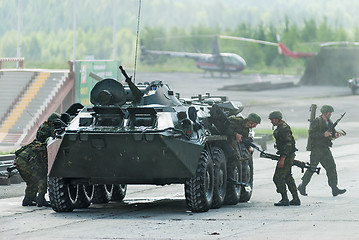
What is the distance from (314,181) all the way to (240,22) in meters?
81.6

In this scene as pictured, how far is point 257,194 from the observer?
2205 cm

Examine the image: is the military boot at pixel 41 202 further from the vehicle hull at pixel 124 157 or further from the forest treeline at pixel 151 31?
the forest treeline at pixel 151 31

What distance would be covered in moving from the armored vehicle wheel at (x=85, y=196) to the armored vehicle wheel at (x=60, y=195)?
2.09 ft

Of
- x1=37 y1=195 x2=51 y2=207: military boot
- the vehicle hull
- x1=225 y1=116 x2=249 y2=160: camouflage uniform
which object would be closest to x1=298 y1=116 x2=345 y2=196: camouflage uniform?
x1=225 y1=116 x2=249 y2=160: camouflage uniform

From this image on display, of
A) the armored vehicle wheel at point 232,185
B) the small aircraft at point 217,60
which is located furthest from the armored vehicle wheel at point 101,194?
the small aircraft at point 217,60

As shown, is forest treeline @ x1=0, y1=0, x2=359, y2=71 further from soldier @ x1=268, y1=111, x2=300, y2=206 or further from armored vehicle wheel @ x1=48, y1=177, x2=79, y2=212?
armored vehicle wheel @ x1=48, y1=177, x2=79, y2=212

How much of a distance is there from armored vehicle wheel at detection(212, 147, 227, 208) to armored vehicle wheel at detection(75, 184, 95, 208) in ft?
7.55

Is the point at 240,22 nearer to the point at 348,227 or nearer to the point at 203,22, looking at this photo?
the point at 203,22

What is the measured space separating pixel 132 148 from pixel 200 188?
128 cm

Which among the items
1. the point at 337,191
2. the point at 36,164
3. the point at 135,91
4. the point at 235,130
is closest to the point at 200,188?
the point at 135,91

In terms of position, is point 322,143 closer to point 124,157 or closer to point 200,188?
point 200,188

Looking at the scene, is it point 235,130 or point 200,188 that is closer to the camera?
point 200,188

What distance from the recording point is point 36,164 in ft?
63.4

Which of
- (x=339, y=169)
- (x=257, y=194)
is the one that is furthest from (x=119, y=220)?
(x=339, y=169)
